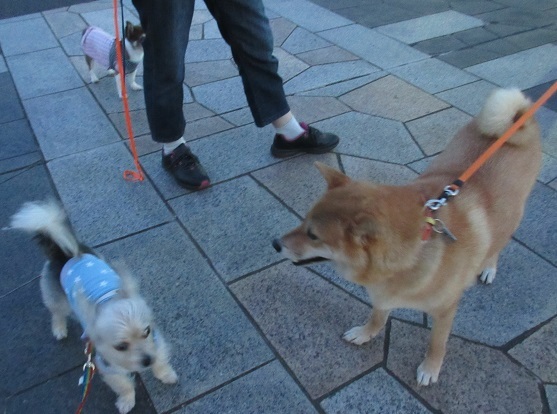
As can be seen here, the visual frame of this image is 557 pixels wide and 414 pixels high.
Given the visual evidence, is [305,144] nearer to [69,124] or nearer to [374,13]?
[69,124]

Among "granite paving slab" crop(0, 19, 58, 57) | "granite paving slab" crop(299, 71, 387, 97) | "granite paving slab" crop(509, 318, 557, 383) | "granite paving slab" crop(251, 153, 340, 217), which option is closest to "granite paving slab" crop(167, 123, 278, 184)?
"granite paving slab" crop(251, 153, 340, 217)

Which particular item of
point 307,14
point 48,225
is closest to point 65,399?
point 48,225

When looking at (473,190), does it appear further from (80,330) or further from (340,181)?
(80,330)

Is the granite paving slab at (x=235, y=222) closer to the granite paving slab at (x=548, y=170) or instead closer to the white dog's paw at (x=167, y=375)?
the white dog's paw at (x=167, y=375)

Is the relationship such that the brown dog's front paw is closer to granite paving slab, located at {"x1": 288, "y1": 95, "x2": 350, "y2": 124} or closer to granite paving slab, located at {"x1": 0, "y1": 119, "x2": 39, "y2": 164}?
granite paving slab, located at {"x1": 288, "y1": 95, "x2": 350, "y2": 124}

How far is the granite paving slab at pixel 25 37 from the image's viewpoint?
5883 millimetres

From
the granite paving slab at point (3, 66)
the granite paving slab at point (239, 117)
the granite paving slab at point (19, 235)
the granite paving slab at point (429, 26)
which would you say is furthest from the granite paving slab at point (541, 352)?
the granite paving slab at point (3, 66)

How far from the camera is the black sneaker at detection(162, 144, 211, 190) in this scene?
3.45 metres

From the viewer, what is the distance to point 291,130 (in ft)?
12.2

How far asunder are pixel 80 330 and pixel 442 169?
214 centimetres

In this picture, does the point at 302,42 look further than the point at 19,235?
Yes

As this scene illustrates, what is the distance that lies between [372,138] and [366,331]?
209 centimetres

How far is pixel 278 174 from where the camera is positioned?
365 cm

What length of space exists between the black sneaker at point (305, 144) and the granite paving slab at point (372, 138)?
0.50 ft
